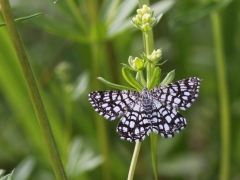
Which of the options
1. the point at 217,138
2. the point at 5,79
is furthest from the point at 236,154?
the point at 5,79

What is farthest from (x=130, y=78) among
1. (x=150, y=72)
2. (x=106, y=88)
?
(x=106, y=88)

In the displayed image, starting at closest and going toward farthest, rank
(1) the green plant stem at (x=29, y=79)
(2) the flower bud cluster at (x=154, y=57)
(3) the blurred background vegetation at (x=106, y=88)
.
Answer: (1) the green plant stem at (x=29, y=79) → (2) the flower bud cluster at (x=154, y=57) → (3) the blurred background vegetation at (x=106, y=88)

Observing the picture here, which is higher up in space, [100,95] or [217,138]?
[100,95]

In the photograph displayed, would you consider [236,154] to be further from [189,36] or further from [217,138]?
[189,36]

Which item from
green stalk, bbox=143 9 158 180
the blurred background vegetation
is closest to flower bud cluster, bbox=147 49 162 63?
green stalk, bbox=143 9 158 180

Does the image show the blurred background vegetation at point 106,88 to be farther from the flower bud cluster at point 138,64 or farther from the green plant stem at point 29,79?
the green plant stem at point 29,79

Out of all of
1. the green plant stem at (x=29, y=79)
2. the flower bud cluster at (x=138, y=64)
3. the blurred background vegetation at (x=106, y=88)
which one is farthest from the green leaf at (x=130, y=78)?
the blurred background vegetation at (x=106, y=88)

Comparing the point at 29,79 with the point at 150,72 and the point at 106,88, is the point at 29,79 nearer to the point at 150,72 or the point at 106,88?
the point at 150,72
